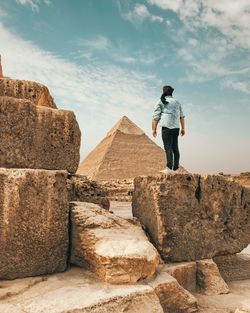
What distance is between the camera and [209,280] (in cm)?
385

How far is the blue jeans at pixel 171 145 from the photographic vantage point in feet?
15.3

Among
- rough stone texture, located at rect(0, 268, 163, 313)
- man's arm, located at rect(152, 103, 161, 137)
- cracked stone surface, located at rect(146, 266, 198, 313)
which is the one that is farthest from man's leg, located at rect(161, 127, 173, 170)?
rough stone texture, located at rect(0, 268, 163, 313)

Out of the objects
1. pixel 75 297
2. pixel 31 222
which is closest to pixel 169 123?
pixel 31 222

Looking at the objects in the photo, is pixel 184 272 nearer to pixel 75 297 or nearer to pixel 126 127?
pixel 75 297

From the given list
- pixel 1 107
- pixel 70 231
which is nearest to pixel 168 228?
pixel 70 231

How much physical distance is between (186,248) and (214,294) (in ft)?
1.71

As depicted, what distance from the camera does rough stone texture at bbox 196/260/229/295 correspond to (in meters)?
3.83

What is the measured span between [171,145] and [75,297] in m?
2.61

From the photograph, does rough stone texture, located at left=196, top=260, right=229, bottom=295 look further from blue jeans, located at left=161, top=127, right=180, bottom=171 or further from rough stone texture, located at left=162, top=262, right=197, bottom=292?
blue jeans, located at left=161, top=127, right=180, bottom=171

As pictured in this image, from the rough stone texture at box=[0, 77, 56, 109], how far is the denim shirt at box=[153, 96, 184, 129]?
1370 millimetres

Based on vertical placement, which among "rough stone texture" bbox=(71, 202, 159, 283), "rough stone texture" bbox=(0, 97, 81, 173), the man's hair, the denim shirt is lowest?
"rough stone texture" bbox=(71, 202, 159, 283)

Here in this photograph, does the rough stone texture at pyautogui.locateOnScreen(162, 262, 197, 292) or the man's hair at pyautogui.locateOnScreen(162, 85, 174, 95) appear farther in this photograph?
the man's hair at pyautogui.locateOnScreen(162, 85, 174, 95)

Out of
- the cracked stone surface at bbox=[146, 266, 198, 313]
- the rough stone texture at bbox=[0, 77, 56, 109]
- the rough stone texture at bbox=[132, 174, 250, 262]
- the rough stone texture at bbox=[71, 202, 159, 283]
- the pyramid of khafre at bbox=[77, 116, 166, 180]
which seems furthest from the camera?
the pyramid of khafre at bbox=[77, 116, 166, 180]

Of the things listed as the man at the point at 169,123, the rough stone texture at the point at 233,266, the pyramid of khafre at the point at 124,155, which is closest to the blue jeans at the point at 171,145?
the man at the point at 169,123
